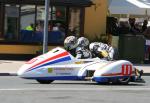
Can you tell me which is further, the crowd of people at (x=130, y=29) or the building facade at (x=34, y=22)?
the crowd of people at (x=130, y=29)

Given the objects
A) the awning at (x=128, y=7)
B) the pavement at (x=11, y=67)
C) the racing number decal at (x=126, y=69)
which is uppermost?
the awning at (x=128, y=7)

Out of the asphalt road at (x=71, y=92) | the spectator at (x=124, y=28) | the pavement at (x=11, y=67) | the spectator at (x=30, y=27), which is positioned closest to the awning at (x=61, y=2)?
the spectator at (x=30, y=27)

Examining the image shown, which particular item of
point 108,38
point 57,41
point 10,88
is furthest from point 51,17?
point 10,88

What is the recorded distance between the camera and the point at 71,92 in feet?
48.5

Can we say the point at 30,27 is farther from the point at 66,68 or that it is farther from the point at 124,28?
the point at 66,68

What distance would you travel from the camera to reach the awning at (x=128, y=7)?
28062 mm

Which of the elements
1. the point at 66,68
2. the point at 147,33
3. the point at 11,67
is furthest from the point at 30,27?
the point at 66,68

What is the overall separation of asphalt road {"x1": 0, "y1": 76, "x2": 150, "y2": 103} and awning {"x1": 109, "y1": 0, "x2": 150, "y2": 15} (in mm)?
10511

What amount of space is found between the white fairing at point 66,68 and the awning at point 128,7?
36.6 feet

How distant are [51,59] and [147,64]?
1107 centimetres

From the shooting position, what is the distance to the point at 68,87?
16.1m

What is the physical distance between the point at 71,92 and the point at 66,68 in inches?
79.1

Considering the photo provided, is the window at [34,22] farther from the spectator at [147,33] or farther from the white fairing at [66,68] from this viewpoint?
the white fairing at [66,68]

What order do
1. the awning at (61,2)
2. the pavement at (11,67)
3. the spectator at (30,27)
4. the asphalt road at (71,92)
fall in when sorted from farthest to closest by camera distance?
the spectator at (30,27), the awning at (61,2), the pavement at (11,67), the asphalt road at (71,92)
